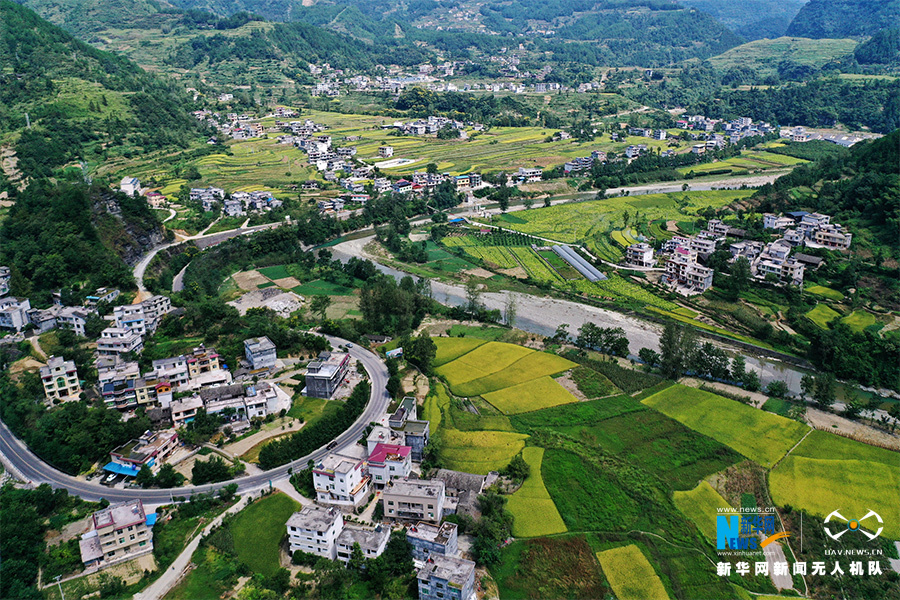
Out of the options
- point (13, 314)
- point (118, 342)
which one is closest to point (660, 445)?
point (118, 342)

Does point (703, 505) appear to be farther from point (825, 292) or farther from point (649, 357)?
point (825, 292)

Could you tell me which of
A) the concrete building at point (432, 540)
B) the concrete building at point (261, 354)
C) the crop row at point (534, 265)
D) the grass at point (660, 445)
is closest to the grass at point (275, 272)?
the concrete building at point (261, 354)

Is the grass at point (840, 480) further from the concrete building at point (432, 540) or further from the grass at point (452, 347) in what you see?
the grass at point (452, 347)

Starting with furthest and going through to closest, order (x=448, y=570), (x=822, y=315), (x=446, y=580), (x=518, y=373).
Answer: (x=822, y=315) < (x=518, y=373) < (x=448, y=570) < (x=446, y=580)

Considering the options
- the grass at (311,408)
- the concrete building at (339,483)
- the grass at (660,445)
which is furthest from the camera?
the grass at (311,408)

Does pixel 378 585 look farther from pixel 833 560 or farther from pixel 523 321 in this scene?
pixel 523 321

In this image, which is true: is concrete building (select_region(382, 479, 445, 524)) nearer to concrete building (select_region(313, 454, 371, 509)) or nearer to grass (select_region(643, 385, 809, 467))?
concrete building (select_region(313, 454, 371, 509))

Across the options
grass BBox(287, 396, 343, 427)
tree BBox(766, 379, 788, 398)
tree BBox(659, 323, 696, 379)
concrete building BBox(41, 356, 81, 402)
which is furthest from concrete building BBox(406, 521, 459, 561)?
concrete building BBox(41, 356, 81, 402)
